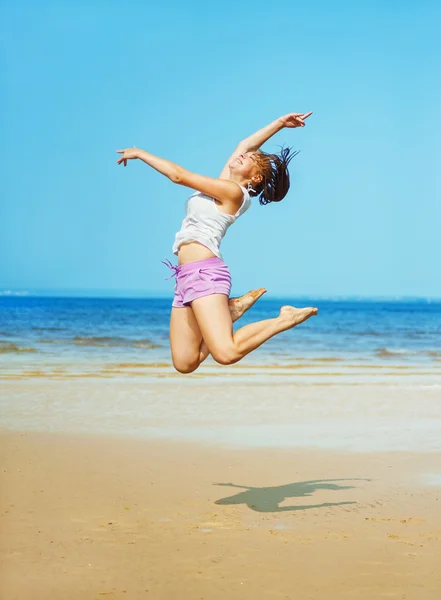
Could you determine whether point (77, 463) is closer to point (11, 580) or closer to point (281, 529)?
point (281, 529)

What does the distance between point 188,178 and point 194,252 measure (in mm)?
523

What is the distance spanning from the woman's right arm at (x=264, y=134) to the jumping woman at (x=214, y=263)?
0.12 ft

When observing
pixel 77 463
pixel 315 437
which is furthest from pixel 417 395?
pixel 77 463

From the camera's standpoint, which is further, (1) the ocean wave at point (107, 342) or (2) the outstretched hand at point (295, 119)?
(1) the ocean wave at point (107, 342)

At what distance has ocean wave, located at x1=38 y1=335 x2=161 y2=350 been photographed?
25969 millimetres

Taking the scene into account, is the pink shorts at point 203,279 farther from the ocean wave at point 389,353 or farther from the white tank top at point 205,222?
the ocean wave at point 389,353

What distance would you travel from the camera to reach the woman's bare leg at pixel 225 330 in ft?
17.1

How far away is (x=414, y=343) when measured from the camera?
31.5m

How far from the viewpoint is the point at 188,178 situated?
5.16 m

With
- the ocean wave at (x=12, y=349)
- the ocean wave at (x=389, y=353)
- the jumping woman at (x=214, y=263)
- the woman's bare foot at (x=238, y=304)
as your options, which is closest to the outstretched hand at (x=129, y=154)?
the jumping woman at (x=214, y=263)

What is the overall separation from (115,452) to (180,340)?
297cm

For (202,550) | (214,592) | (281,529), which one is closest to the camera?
(214,592)

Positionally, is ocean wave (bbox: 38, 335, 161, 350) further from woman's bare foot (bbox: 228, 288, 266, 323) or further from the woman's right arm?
woman's bare foot (bbox: 228, 288, 266, 323)

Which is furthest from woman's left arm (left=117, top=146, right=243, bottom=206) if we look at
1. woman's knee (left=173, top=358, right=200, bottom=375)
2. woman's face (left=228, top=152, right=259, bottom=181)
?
woman's knee (left=173, top=358, right=200, bottom=375)
